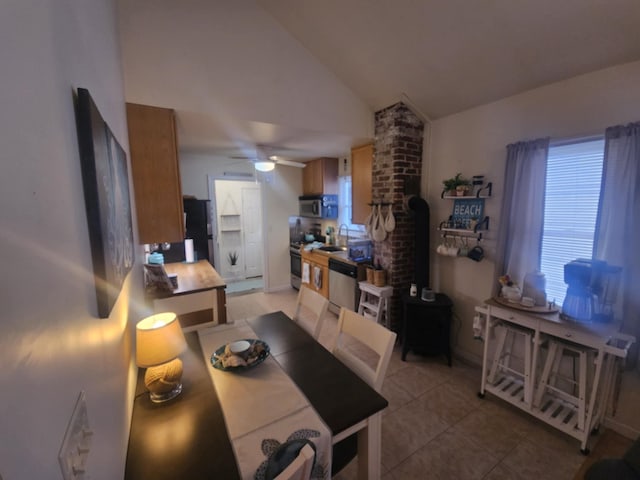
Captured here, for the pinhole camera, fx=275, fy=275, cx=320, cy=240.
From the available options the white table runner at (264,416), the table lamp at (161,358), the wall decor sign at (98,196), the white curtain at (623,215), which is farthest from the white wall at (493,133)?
the wall decor sign at (98,196)

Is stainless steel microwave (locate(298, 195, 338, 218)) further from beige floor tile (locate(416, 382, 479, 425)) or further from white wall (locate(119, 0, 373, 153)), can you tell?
beige floor tile (locate(416, 382, 479, 425))

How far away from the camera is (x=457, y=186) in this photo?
2664 mm

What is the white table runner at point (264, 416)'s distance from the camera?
3.27 ft

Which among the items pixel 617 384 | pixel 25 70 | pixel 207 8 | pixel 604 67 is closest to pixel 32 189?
pixel 25 70

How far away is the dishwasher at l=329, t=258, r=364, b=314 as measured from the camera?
343cm

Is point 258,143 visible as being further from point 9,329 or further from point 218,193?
point 9,329

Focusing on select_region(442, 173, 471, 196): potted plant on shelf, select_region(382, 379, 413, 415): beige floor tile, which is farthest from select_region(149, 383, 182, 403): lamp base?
select_region(442, 173, 471, 196): potted plant on shelf

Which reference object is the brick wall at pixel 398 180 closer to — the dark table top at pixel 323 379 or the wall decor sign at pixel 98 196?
the dark table top at pixel 323 379

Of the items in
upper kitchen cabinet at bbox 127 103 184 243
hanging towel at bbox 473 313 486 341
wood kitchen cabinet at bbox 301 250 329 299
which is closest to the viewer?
upper kitchen cabinet at bbox 127 103 184 243

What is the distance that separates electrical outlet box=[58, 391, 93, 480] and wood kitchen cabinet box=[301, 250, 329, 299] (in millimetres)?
3388

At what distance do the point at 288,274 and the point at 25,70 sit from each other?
15.7 ft

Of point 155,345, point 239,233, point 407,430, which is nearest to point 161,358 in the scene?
point 155,345

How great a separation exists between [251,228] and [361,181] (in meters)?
3.21

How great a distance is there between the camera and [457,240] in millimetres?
2807
